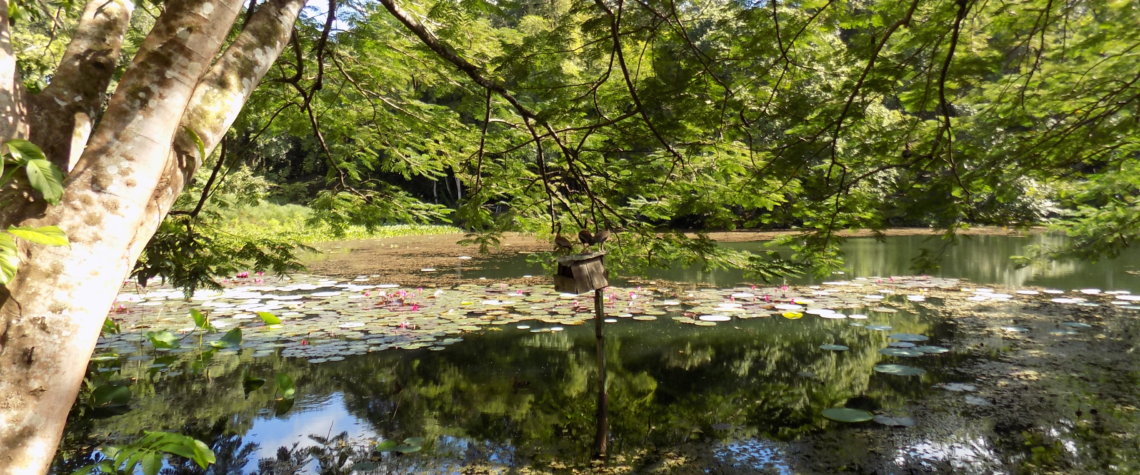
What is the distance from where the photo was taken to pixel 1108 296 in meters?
6.82

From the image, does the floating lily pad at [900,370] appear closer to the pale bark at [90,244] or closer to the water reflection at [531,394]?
the water reflection at [531,394]

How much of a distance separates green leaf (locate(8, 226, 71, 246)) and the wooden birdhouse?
204 centimetres

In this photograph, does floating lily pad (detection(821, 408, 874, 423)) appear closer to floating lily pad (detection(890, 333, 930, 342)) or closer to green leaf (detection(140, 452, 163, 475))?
floating lily pad (detection(890, 333, 930, 342))

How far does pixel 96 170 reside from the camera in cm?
117

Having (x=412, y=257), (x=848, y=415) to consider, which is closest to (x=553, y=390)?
(x=848, y=415)

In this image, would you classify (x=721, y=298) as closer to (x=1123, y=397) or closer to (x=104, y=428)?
(x=1123, y=397)

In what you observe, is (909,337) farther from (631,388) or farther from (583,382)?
(583,382)

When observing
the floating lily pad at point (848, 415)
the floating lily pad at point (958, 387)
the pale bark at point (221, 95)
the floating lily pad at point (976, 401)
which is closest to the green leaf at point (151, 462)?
the pale bark at point (221, 95)

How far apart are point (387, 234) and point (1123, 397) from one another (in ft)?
54.6

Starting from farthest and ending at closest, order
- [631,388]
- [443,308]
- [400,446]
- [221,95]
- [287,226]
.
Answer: [287,226], [443,308], [631,388], [400,446], [221,95]

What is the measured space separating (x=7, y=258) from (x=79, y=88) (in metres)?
0.67

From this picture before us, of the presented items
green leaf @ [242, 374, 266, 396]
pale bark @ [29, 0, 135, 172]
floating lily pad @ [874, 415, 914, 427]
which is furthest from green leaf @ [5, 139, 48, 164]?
floating lily pad @ [874, 415, 914, 427]

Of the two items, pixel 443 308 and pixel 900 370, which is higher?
pixel 443 308

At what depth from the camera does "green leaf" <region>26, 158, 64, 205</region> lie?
1.03m
